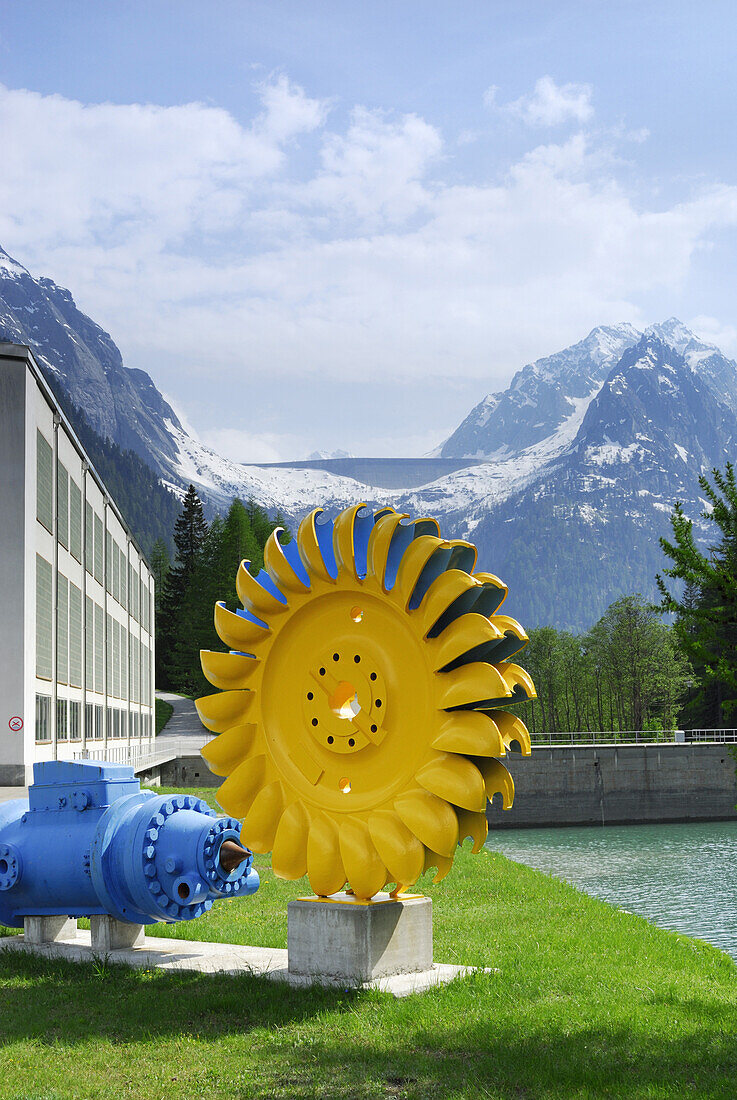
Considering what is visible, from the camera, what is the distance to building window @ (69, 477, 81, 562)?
1710 inches

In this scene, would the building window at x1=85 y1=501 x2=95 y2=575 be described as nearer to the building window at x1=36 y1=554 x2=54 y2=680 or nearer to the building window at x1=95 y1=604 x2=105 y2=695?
the building window at x1=95 y1=604 x2=105 y2=695

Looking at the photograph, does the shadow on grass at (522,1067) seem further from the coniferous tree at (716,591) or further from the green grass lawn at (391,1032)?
the coniferous tree at (716,591)

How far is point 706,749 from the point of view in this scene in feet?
188

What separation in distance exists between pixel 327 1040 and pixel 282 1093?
1277 millimetres

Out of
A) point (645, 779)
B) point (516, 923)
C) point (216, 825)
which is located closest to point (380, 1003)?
point (216, 825)

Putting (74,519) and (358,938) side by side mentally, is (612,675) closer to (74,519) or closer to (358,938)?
(74,519)

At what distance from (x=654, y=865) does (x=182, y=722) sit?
55.6m

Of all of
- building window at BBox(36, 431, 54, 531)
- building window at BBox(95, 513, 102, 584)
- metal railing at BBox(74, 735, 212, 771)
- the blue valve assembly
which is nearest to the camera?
the blue valve assembly

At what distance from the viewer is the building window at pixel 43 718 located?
36.4 m

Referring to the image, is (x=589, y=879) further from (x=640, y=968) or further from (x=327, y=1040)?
(x=327, y=1040)

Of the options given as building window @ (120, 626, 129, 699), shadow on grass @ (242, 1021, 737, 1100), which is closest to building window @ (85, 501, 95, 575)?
building window @ (120, 626, 129, 699)

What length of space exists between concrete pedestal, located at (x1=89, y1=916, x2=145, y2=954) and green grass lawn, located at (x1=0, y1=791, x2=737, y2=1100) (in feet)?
1.59

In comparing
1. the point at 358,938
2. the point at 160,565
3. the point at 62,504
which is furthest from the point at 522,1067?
the point at 160,565

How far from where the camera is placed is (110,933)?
12055 mm
